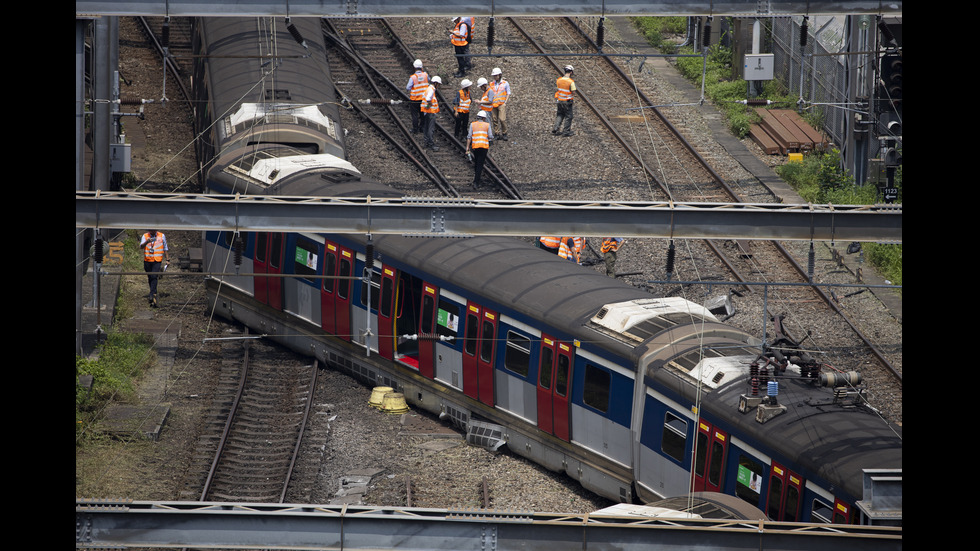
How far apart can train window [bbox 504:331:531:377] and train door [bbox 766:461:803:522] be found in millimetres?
4507

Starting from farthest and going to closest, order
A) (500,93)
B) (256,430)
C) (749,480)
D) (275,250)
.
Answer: (500,93), (275,250), (256,430), (749,480)

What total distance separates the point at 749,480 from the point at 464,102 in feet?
51.3

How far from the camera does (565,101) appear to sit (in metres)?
29.2

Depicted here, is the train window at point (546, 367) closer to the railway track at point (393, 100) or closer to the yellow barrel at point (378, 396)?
the yellow barrel at point (378, 396)

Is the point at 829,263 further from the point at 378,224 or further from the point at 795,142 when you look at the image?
the point at 378,224

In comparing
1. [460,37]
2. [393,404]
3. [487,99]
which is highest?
[460,37]

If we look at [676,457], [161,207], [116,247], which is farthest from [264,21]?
[676,457]

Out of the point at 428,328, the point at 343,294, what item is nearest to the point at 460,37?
the point at 343,294

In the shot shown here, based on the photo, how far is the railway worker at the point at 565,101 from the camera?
28.9 metres

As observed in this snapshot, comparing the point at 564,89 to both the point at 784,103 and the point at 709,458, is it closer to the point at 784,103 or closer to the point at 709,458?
the point at 784,103

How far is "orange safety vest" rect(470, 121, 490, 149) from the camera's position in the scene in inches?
1029

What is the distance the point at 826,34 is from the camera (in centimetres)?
3042

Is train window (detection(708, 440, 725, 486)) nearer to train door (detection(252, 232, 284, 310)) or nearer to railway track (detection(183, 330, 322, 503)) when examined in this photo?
railway track (detection(183, 330, 322, 503))

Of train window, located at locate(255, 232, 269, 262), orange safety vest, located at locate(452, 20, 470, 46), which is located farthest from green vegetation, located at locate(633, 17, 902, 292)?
train window, located at locate(255, 232, 269, 262)
